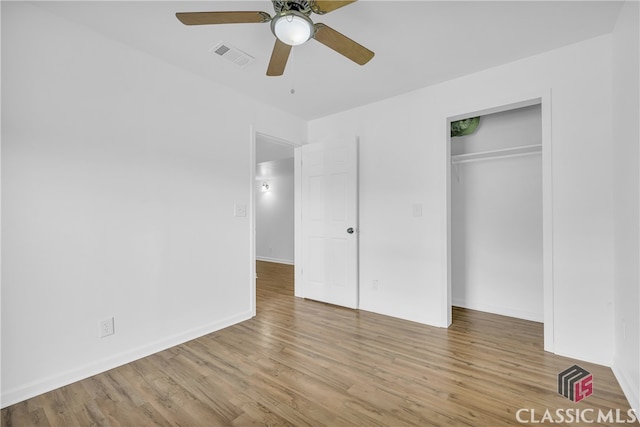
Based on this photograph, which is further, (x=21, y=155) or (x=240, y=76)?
(x=240, y=76)

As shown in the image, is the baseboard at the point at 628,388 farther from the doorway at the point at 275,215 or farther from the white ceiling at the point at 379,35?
the doorway at the point at 275,215

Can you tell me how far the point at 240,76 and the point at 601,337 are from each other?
3656 mm

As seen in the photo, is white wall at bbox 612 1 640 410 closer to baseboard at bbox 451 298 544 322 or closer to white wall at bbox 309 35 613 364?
white wall at bbox 309 35 613 364

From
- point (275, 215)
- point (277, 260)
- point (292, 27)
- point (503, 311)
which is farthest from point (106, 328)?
point (275, 215)

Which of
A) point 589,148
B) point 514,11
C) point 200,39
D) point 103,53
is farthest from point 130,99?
point 589,148

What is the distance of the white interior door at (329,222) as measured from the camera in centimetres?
359

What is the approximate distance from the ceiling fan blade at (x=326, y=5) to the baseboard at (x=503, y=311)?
339cm

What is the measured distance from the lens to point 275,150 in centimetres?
535

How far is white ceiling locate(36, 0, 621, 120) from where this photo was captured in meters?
1.93

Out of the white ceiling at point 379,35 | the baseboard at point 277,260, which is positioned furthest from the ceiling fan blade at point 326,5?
the baseboard at point 277,260

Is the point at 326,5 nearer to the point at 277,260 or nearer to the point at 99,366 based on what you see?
the point at 99,366

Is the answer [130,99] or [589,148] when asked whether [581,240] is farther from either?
[130,99]

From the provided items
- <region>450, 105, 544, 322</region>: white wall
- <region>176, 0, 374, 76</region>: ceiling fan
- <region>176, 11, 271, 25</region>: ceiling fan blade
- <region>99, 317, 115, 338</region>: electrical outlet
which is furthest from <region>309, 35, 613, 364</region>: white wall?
<region>99, 317, 115, 338</region>: electrical outlet

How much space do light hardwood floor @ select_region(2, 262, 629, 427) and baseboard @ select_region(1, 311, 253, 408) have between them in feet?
0.17
